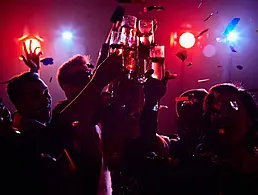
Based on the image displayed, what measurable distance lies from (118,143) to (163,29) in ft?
23.5

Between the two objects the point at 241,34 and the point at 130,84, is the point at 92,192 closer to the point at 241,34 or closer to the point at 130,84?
the point at 130,84

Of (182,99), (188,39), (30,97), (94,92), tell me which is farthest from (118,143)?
(188,39)

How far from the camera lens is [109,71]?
2.57m

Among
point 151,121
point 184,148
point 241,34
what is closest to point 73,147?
point 151,121

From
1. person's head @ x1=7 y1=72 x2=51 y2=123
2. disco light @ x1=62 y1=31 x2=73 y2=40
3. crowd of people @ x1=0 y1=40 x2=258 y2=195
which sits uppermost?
disco light @ x1=62 y1=31 x2=73 y2=40

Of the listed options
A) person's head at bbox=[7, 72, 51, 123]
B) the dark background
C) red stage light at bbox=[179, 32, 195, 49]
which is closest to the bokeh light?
the dark background

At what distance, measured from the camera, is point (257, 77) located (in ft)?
31.7

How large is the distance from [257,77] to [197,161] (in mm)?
7370

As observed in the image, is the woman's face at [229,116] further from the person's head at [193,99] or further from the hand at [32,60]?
the hand at [32,60]

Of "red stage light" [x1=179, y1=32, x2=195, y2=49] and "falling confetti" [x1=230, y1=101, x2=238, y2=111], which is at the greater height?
"red stage light" [x1=179, y1=32, x2=195, y2=49]

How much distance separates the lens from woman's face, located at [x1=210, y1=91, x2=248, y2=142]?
301 centimetres

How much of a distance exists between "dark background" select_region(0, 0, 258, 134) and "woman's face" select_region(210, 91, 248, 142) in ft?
20.5

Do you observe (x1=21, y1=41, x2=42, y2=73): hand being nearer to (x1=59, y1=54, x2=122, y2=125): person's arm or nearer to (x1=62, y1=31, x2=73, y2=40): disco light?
(x1=59, y1=54, x2=122, y2=125): person's arm

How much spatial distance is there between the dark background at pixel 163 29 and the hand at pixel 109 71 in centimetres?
691
